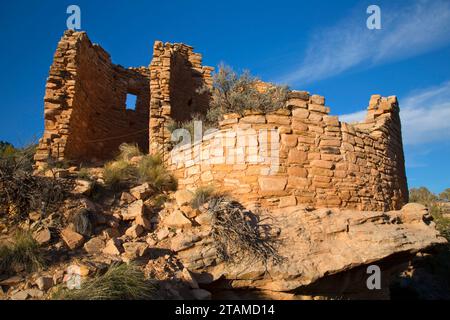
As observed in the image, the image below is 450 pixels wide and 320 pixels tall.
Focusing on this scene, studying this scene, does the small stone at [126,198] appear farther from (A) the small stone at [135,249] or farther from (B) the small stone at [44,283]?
(B) the small stone at [44,283]

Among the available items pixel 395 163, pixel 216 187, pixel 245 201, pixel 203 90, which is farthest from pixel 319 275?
pixel 203 90

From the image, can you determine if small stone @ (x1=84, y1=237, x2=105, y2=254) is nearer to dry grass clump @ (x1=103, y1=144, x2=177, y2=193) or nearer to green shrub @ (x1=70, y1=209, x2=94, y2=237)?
green shrub @ (x1=70, y1=209, x2=94, y2=237)

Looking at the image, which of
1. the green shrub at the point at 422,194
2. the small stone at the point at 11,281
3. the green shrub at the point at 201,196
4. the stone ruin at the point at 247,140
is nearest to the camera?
the small stone at the point at 11,281

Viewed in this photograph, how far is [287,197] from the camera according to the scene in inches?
245

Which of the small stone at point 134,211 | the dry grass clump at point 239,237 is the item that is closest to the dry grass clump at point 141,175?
the small stone at point 134,211

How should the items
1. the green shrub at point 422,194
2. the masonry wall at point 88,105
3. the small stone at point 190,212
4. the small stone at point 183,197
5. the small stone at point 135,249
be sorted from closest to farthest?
1. the small stone at point 135,249
2. the small stone at point 190,212
3. the small stone at point 183,197
4. the masonry wall at point 88,105
5. the green shrub at point 422,194

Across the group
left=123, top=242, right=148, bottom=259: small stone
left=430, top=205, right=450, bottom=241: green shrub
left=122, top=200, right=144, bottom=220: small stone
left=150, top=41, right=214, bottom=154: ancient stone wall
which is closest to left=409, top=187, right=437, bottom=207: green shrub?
left=430, top=205, right=450, bottom=241: green shrub

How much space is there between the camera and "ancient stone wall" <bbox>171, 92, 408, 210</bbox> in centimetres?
629

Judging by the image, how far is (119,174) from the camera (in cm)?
724

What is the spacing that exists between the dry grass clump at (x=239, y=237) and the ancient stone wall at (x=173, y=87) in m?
3.40

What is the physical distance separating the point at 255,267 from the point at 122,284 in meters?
1.93

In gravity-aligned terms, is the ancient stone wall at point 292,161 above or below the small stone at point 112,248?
above

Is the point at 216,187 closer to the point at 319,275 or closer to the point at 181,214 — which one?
the point at 181,214

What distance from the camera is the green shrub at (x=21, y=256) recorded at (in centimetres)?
443
